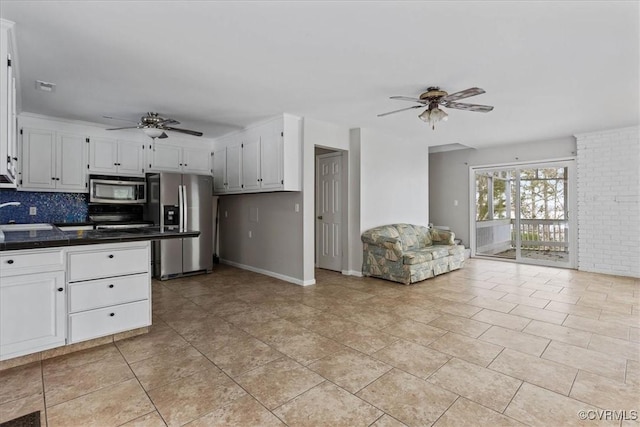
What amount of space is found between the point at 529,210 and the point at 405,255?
138 inches

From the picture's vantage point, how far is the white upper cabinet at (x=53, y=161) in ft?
14.6

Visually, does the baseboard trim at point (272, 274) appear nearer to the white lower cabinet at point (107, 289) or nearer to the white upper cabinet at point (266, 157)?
the white upper cabinet at point (266, 157)

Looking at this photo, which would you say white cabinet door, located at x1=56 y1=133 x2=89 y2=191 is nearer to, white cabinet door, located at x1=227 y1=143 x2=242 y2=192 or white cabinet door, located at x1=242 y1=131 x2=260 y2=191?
white cabinet door, located at x1=227 y1=143 x2=242 y2=192

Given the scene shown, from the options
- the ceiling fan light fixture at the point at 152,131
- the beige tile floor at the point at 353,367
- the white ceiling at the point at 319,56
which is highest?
the white ceiling at the point at 319,56

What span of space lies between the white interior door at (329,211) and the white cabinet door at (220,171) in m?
1.68

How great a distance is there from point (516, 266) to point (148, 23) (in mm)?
6718

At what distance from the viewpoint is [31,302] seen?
2.33 meters

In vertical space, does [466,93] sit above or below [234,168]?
above

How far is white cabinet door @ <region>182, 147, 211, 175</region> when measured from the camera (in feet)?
19.3

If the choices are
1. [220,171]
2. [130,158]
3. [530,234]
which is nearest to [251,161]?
[220,171]

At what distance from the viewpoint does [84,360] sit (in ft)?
8.05

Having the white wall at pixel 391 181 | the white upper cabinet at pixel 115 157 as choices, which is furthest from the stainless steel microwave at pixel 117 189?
the white wall at pixel 391 181

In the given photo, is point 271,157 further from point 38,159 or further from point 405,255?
point 38,159

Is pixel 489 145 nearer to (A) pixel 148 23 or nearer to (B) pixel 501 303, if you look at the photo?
(B) pixel 501 303
